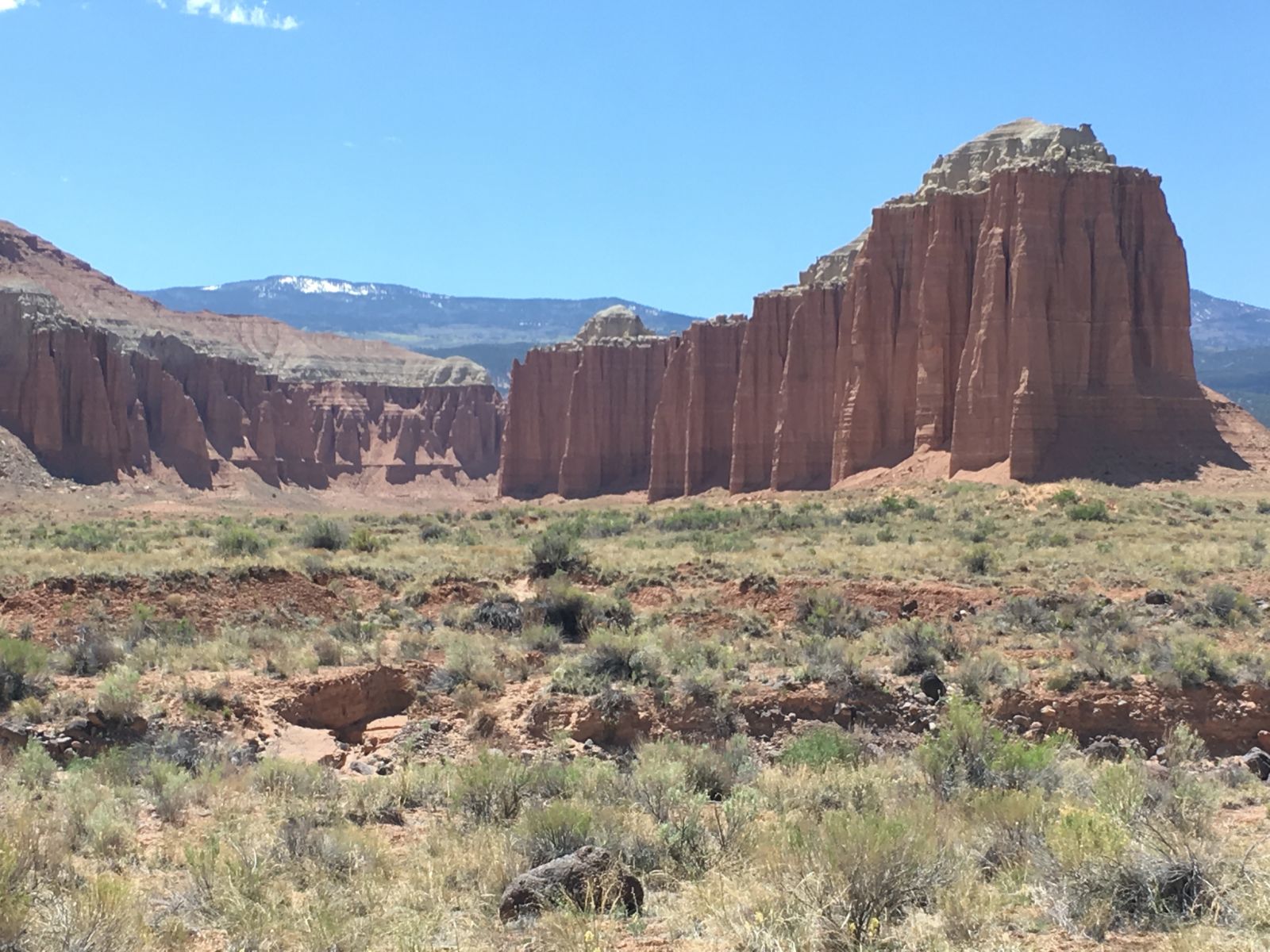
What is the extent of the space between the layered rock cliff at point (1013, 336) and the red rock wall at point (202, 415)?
52.2 meters

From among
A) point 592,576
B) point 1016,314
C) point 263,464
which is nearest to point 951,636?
point 592,576

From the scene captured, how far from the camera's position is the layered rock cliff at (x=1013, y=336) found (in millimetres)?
47406

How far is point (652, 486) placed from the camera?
84562mm

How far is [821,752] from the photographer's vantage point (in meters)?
12.8

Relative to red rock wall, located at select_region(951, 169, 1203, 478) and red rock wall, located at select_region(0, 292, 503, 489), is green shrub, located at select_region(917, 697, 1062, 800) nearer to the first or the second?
red rock wall, located at select_region(951, 169, 1203, 478)

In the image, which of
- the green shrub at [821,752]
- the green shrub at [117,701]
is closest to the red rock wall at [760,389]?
the green shrub at [821,752]

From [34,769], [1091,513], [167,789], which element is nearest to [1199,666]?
[167,789]

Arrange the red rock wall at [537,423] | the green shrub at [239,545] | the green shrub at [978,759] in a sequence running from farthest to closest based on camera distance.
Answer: the red rock wall at [537,423], the green shrub at [239,545], the green shrub at [978,759]

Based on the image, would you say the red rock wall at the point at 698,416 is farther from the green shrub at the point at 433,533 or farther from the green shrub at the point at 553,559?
the green shrub at the point at 553,559

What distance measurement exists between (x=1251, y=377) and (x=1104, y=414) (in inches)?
6311

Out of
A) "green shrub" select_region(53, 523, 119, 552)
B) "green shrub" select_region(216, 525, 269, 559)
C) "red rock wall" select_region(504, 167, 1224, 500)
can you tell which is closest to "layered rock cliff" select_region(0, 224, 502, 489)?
"green shrub" select_region(53, 523, 119, 552)

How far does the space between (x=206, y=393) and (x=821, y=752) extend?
113609 millimetres

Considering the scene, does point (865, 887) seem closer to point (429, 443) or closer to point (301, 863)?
point (301, 863)

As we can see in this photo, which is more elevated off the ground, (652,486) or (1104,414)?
(1104,414)
